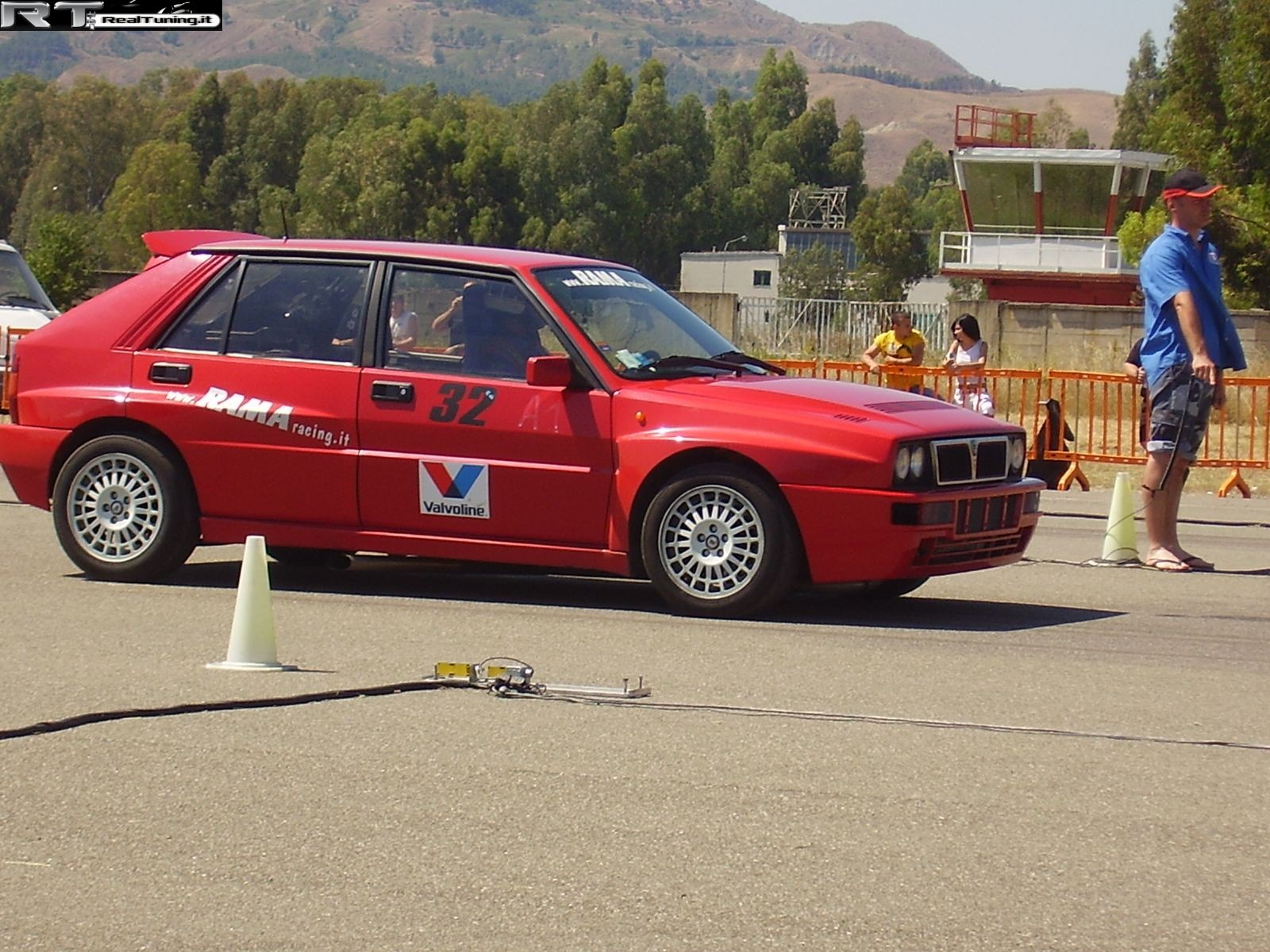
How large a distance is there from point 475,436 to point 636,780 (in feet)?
11.3

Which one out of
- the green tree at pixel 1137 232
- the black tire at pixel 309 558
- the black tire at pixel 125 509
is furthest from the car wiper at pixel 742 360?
the green tree at pixel 1137 232

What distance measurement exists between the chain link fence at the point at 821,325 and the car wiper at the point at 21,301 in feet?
68.1

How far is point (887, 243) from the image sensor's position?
107 metres

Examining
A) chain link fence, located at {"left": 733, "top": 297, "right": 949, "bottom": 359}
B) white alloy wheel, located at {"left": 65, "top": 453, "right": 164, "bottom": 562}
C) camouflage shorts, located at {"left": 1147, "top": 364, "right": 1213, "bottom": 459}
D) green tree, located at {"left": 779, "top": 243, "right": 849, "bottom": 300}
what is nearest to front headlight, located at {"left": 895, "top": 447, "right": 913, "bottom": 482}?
camouflage shorts, located at {"left": 1147, "top": 364, "right": 1213, "bottom": 459}

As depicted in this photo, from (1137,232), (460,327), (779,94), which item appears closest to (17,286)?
(460,327)

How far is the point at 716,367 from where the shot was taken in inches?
367

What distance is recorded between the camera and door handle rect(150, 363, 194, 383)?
31.0ft

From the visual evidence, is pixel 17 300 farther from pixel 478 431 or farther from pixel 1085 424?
pixel 478 431

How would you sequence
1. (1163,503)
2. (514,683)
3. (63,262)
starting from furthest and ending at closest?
1. (63,262)
2. (1163,503)
3. (514,683)

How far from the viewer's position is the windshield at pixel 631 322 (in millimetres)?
9062

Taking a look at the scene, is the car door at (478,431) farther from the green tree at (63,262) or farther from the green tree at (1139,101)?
the green tree at (1139,101)

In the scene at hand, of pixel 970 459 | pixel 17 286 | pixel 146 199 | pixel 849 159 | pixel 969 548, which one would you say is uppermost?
pixel 849 159

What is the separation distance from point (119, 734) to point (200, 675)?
3.08 feet

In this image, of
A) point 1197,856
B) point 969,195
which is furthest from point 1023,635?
point 969,195
